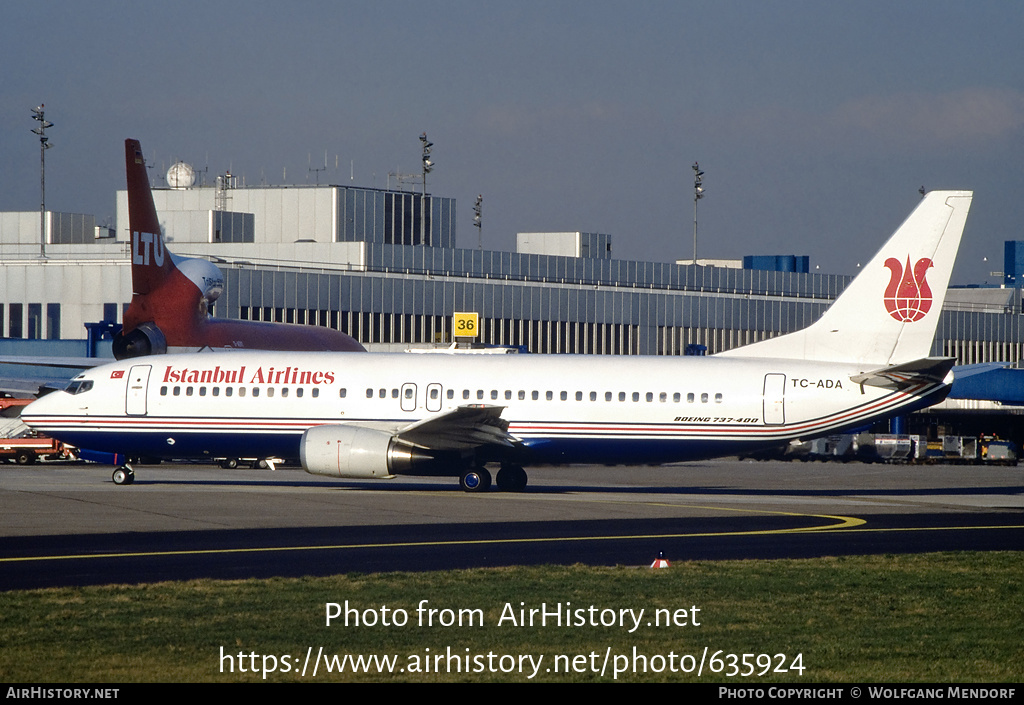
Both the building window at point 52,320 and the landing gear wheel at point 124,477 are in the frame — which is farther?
the building window at point 52,320

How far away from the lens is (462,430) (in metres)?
36.5

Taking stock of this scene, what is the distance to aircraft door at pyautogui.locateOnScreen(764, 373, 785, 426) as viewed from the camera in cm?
3653

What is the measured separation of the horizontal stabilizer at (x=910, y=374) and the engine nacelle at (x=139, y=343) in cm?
2519

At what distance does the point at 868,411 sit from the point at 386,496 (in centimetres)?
1296

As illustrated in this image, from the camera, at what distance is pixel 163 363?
3897cm

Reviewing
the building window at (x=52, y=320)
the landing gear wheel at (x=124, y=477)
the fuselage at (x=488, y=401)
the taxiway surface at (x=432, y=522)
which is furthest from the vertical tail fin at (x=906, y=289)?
the building window at (x=52, y=320)

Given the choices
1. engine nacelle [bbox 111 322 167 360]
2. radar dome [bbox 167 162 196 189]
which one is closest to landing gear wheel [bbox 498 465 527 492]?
engine nacelle [bbox 111 322 167 360]

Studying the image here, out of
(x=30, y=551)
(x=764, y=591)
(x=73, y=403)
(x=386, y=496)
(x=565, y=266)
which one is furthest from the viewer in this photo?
(x=565, y=266)

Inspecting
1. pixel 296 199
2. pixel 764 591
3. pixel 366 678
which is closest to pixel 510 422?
pixel 764 591

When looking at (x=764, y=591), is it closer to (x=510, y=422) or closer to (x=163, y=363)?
(x=510, y=422)

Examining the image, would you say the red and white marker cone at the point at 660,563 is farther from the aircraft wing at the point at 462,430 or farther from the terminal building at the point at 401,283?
the terminal building at the point at 401,283

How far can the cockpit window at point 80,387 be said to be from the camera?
38.9 metres

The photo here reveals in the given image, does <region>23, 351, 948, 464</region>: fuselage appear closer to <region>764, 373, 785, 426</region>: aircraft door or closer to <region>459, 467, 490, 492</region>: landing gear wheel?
<region>764, 373, 785, 426</region>: aircraft door

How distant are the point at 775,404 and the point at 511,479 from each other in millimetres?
7636
